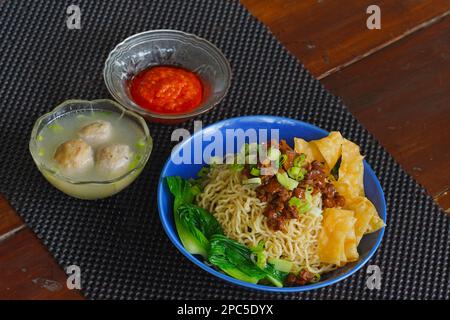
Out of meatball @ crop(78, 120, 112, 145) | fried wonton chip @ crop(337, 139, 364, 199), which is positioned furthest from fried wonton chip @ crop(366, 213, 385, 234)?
meatball @ crop(78, 120, 112, 145)

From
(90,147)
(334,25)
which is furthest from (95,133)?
(334,25)

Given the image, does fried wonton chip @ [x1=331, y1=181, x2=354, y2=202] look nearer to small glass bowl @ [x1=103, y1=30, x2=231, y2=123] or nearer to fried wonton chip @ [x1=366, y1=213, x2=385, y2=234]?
fried wonton chip @ [x1=366, y1=213, x2=385, y2=234]

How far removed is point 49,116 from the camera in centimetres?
221

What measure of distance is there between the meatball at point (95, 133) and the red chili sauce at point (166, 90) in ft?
0.78

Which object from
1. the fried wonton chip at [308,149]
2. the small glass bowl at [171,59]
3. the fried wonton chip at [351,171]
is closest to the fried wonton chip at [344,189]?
the fried wonton chip at [351,171]

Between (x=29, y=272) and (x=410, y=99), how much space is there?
1.53m

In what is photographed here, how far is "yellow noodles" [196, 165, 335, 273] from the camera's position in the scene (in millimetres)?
2066

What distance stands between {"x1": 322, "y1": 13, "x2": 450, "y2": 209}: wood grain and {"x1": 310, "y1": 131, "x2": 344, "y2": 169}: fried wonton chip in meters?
0.36

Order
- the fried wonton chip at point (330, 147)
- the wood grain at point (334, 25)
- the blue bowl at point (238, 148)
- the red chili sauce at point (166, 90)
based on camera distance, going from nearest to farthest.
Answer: the blue bowl at point (238, 148), the fried wonton chip at point (330, 147), the red chili sauce at point (166, 90), the wood grain at point (334, 25)

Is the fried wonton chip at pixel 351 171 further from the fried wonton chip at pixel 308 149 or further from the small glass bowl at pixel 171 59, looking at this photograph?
the small glass bowl at pixel 171 59

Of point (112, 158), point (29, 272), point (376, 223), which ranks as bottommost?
point (376, 223)

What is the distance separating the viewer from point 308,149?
2.20 m

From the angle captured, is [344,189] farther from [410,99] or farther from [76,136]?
[76,136]

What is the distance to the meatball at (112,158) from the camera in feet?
6.95
